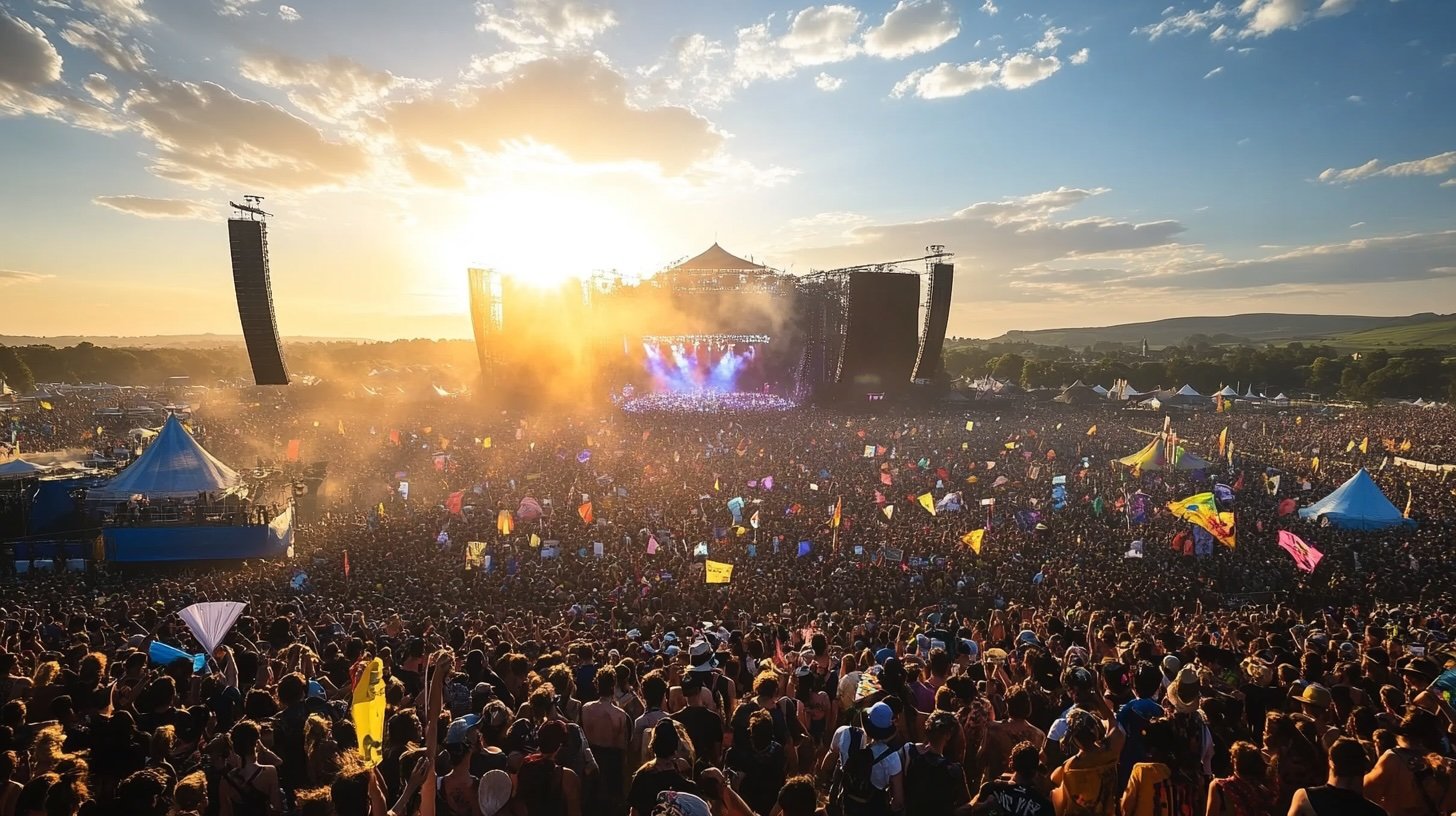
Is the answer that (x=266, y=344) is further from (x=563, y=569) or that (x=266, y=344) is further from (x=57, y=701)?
(x=57, y=701)

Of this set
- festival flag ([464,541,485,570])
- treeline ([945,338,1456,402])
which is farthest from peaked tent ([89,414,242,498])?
treeline ([945,338,1456,402])

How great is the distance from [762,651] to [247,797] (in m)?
3.96

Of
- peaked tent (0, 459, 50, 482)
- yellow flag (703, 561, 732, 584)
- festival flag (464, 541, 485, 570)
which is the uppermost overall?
peaked tent (0, 459, 50, 482)

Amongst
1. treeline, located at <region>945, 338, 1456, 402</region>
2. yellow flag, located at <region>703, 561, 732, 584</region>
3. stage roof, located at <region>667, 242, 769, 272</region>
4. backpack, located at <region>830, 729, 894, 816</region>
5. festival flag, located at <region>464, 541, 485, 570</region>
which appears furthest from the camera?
treeline, located at <region>945, 338, 1456, 402</region>

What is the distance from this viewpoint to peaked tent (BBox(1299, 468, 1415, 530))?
1655cm

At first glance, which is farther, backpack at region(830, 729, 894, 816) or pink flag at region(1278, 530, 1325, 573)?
pink flag at region(1278, 530, 1325, 573)

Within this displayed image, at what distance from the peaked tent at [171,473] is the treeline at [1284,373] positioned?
74924 millimetres

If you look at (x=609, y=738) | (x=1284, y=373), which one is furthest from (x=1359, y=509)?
(x=1284, y=373)

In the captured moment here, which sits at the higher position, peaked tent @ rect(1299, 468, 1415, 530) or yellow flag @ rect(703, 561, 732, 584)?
yellow flag @ rect(703, 561, 732, 584)

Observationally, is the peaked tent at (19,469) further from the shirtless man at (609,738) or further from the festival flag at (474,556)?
the shirtless man at (609,738)

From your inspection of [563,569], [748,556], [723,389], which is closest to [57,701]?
[563,569]

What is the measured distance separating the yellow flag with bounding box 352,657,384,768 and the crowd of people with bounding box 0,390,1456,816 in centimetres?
11

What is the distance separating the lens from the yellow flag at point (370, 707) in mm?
4215

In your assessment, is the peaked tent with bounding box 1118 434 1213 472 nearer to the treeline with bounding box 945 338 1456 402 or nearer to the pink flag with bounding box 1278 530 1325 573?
the pink flag with bounding box 1278 530 1325 573
